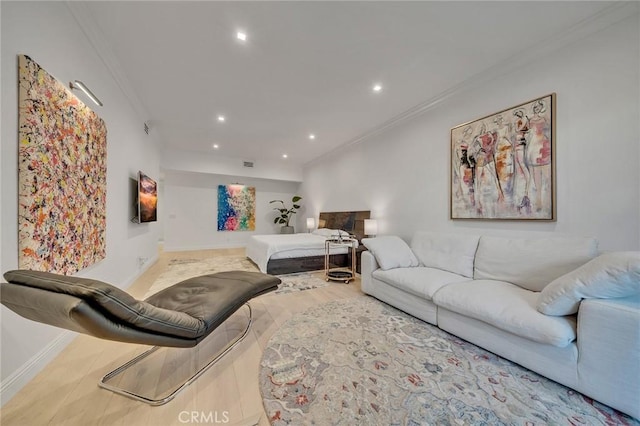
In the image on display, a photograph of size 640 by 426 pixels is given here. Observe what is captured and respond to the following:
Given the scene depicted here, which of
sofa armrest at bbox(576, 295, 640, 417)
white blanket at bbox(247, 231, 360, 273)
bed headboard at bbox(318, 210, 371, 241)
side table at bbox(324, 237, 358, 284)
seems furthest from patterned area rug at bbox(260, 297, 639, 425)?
bed headboard at bbox(318, 210, 371, 241)

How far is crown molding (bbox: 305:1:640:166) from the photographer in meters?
1.76

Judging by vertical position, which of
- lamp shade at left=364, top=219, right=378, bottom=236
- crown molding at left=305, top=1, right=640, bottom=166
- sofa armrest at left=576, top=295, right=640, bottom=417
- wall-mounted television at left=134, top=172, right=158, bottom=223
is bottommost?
sofa armrest at left=576, top=295, right=640, bottom=417

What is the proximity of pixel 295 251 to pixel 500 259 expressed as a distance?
Result: 284 cm

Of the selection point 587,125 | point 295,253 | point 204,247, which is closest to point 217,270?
point 295,253

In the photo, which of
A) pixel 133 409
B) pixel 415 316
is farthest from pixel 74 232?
pixel 415 316

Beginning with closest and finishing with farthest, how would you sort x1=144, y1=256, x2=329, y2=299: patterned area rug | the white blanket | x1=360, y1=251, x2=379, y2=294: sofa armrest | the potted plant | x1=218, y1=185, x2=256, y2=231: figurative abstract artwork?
x1=360, y1=251, x2=379, y2=294: sofa armrest → x1=144, y1=256, x2=329, y2=299: patterned area rug → the white blanket → x1=218, y1=185, x2=256, y2=231: figurative abstract artwork → the potted plant

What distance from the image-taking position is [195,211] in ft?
21.9

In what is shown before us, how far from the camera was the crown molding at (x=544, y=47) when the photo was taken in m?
1.76

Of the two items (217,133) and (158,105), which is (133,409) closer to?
(158,105)

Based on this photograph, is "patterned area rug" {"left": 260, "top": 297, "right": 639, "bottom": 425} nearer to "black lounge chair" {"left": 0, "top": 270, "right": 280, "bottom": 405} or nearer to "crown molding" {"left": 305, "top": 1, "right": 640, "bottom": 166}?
"black lounge chair" {"left": 0, "top": 270, "right": 280, "bottom": 405}

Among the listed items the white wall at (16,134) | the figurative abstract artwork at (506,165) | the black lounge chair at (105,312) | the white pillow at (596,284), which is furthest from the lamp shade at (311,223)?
the white pillow at (596,284)

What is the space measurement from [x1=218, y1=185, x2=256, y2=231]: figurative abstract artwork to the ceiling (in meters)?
3.46

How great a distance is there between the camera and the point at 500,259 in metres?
2.20

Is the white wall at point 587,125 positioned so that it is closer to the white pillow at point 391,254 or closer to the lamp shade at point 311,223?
the white pillow at point 391,254
